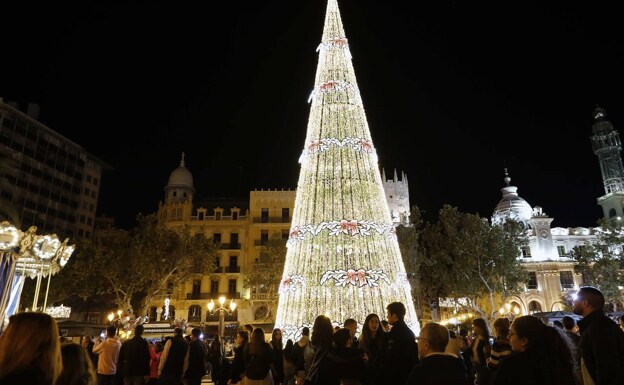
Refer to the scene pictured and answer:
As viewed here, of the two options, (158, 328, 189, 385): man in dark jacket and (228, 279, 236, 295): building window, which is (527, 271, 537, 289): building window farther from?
(158, 328, 189, 385): man in dark jacket

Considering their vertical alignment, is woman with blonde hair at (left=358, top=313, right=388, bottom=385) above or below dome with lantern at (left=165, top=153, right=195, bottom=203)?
below

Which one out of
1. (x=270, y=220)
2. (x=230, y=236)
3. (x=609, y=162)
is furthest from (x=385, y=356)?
(x=609, y=162)

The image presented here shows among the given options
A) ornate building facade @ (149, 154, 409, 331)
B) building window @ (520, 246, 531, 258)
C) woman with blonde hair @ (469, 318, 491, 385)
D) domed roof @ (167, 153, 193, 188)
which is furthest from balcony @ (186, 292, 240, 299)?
woman with blonde hair @ (469, 318, 491, 385)

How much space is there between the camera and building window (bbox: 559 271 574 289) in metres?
44.6

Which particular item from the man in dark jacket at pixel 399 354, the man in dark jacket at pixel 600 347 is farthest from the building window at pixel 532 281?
the man in dark jacket at pixel 600 347

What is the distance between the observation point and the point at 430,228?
36938 millimetres

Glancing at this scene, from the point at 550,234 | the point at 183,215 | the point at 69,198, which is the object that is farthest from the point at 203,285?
the point at 550,234

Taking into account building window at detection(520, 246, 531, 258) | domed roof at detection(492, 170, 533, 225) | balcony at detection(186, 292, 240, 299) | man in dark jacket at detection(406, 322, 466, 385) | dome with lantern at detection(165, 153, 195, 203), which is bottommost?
man in dark jacket at detection(406, 322, 466, 385)

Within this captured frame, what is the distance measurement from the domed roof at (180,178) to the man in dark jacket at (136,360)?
148 feet

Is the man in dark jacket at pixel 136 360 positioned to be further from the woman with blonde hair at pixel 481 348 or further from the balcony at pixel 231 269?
the balcony at pixel 231 269

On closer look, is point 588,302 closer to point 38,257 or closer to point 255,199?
point 38,257

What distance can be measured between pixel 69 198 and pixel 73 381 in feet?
213

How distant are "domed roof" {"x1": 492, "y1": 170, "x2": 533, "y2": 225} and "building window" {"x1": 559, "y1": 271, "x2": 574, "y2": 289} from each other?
6.18 m

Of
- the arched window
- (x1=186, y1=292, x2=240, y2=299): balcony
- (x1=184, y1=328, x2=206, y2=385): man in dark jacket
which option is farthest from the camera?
(x1=186, y1=292, x2=240, y2=299): balcony
